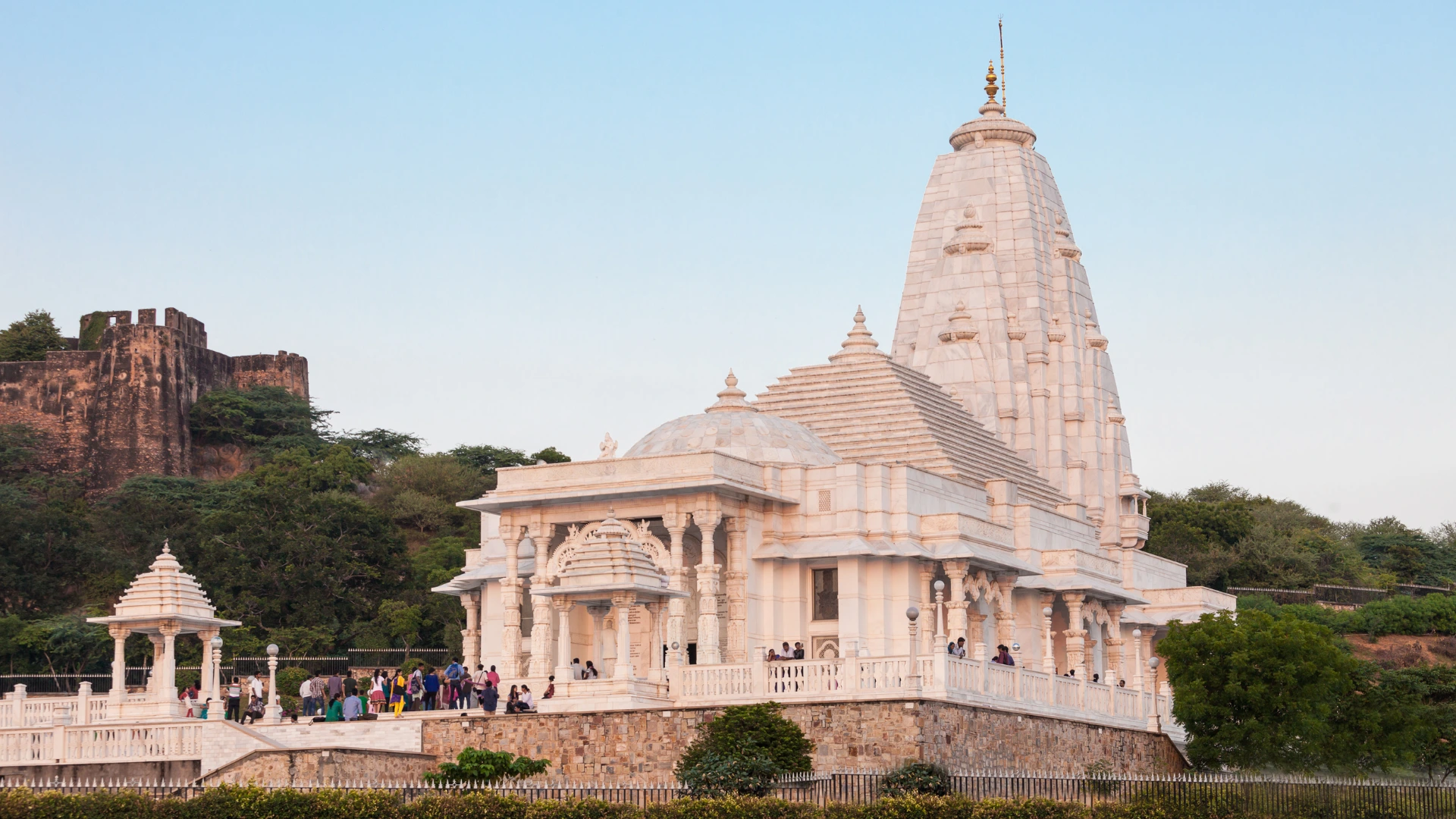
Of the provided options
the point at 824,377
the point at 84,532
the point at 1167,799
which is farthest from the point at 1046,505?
the point at 84,532

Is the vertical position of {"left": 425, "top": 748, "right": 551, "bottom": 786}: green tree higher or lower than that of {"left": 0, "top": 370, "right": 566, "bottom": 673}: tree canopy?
lower

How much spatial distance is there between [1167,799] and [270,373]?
80022mm

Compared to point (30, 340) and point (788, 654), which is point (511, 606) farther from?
point (30, 340)

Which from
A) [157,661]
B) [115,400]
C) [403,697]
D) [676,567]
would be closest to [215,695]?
[157,661]

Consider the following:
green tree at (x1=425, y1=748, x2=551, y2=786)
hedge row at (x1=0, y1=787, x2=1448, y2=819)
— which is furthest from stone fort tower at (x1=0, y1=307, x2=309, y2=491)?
hedge row at (x1=0, y1=787, x2=1448, y2=819)

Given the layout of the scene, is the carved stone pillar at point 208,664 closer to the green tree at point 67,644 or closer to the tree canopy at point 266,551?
the tree canopy at point 266,551

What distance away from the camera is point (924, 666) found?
31891 millimetres

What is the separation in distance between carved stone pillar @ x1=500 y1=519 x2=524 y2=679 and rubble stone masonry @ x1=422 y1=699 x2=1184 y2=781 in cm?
576

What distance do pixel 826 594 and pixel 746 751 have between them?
10.6 metres

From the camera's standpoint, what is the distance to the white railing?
31.8 meters

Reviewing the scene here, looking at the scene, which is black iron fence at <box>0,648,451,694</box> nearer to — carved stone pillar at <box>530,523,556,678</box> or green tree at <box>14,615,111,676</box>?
green tree at <box>14,615,111,676</box>

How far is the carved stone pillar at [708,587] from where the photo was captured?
1512 inches

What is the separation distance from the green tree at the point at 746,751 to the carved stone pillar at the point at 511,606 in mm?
8689

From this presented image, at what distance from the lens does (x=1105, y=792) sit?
28.4 meters
